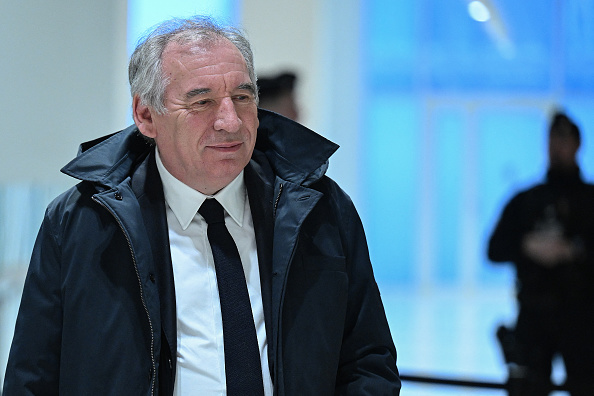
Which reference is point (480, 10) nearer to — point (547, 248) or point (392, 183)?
point (547, 248)

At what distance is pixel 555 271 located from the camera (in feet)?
12.6

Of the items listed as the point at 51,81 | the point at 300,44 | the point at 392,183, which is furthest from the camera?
the point at 392,183

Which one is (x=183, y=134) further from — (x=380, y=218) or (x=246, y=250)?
(x=380, y=218)

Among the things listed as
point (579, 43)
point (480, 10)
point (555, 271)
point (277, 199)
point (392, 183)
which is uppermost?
point (480, 10)

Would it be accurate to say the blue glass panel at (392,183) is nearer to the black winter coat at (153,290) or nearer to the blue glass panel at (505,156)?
the blue glass panel at (505,156)

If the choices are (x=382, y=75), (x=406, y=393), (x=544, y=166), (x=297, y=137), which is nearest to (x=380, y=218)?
(x=382, y=75)

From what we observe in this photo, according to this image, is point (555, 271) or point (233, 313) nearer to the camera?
point (233, 313)

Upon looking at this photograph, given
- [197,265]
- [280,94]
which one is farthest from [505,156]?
[197,265]

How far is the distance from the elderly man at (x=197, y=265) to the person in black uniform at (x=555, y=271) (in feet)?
7.96

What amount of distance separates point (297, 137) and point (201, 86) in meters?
0.27

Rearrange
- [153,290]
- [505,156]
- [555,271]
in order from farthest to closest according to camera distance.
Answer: [505,156], [555,271], [153,290]

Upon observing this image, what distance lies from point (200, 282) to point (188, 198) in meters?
0.19

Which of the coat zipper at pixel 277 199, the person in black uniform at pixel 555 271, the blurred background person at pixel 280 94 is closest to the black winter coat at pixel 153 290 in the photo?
the coat zipper at pixel 277 199

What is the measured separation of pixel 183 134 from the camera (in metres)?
1.59
